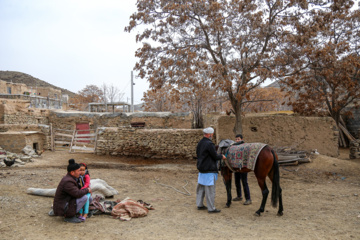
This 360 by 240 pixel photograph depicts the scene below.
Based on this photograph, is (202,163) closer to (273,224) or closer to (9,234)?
(273,224)

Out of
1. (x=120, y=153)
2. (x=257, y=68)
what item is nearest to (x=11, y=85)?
(x=120, y=153)

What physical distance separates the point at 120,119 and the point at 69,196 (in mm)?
15151

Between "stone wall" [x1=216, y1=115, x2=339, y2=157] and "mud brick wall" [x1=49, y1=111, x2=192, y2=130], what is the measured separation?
25.4ft

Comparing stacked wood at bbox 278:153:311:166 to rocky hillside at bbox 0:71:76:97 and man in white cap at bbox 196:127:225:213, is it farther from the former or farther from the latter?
rocky hillside at bbox 0:71:76:97

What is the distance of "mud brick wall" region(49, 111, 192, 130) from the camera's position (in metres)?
18.5

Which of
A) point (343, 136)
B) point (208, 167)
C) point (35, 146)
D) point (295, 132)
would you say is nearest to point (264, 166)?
point (208, 167)

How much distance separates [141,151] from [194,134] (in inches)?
111

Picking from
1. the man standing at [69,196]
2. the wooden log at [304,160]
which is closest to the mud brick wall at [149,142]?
the wooden log at [304,160]

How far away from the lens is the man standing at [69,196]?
422 centimetres

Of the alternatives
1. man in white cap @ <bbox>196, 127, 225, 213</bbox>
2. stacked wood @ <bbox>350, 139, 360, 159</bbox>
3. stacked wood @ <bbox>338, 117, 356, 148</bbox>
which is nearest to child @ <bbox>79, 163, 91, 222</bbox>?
man in white cap @ <bbox>196, 127, 225, 213</bbox>

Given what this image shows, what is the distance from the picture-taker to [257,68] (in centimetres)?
909

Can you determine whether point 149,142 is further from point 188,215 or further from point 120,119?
point 188,215

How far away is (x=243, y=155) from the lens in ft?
17.3

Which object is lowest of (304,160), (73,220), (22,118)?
(73,220)
